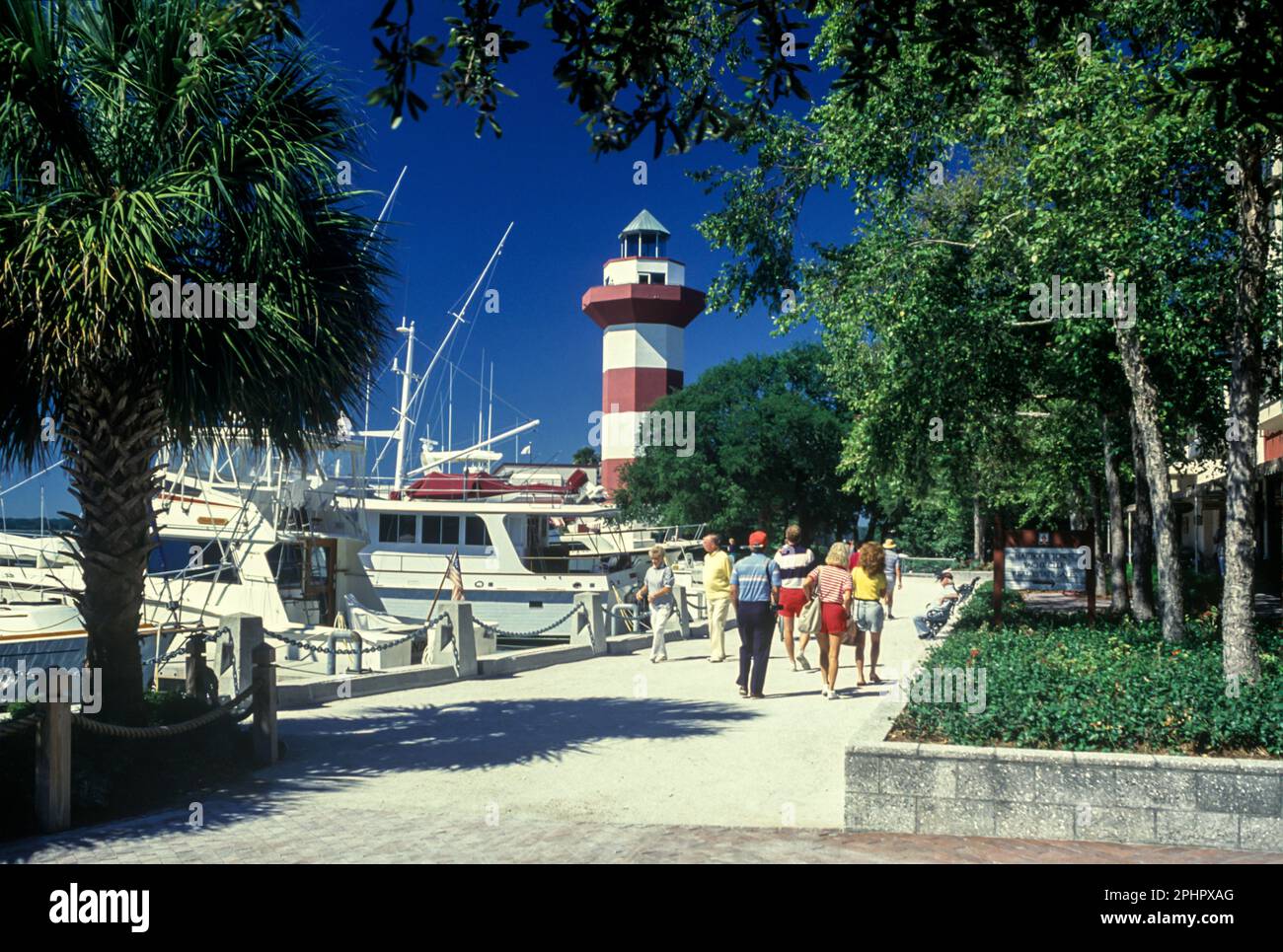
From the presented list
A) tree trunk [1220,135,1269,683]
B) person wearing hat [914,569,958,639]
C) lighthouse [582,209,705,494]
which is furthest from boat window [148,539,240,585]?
lighthouse [582,209,705,494]

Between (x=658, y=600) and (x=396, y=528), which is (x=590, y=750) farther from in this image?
(x=396, y=528)

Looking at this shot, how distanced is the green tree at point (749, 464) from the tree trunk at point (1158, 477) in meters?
40.0

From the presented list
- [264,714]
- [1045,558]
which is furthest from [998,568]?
[264,714]

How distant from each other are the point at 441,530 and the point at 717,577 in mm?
17646

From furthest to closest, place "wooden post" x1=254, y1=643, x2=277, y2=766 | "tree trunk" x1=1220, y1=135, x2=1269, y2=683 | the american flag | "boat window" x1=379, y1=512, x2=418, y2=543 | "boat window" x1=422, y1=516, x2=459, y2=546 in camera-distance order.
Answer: "boat window" x1=379, y1=512, x2=418, y2=543
"boat window" x1=422, y1=516, x2=459, y2=546
the american flag
"wooden post" x1=254, y1=643, x2=277, y2=766
"tree trunk" x1=1220, y1=135, x2=1269, y2=683

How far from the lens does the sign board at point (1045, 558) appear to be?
1711 cm

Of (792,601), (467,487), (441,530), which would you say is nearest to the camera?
(792,601)

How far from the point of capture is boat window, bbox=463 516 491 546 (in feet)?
102

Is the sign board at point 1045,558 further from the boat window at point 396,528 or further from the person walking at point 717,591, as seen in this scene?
the boat window at point 396,528

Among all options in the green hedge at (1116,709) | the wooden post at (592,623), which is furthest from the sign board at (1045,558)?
the green hedge at (1116,709)

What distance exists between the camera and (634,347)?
2468 inches

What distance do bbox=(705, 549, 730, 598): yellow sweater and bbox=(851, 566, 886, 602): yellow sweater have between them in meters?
2.36

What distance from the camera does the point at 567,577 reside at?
3061 cm

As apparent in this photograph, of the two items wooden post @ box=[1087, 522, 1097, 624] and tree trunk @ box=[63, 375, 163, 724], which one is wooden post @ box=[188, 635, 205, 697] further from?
wooden post @ box=[1087, 522, 1097, 624]
